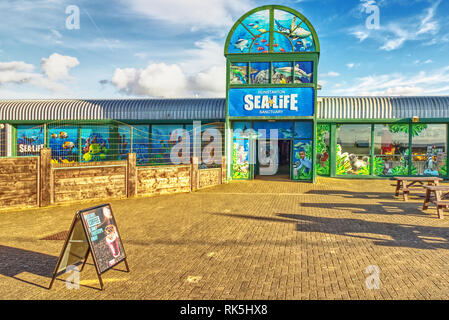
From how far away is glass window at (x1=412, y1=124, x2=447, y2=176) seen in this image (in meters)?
18.8

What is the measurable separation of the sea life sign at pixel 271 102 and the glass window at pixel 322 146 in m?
3.05

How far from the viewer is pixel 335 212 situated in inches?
396

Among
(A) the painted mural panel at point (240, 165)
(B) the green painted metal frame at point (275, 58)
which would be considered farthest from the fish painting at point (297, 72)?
(A) the painted mural panel at point (240, 165)

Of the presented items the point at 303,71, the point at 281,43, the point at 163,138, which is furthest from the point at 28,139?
A: the point at 303,71

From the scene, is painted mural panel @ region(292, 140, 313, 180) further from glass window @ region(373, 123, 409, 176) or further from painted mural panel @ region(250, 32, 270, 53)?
painted mural panel @ region(250, 32, 270, 53)

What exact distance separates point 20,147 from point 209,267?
1977 cm

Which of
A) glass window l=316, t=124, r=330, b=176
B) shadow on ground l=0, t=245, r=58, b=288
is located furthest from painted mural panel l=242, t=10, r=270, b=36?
shadow on ground l=0, t=245, r=58, b=288

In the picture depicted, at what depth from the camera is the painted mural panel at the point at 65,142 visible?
2036 centimetres

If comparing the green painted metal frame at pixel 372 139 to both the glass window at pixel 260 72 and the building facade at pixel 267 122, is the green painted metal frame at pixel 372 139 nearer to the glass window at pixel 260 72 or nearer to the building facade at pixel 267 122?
the building facade at pixel 267 122

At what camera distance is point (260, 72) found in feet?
56.3

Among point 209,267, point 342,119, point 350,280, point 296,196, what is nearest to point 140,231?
point 209,267

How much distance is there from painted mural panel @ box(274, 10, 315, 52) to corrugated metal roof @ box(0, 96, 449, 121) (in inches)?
157

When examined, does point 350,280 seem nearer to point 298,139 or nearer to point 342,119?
point 298,139
